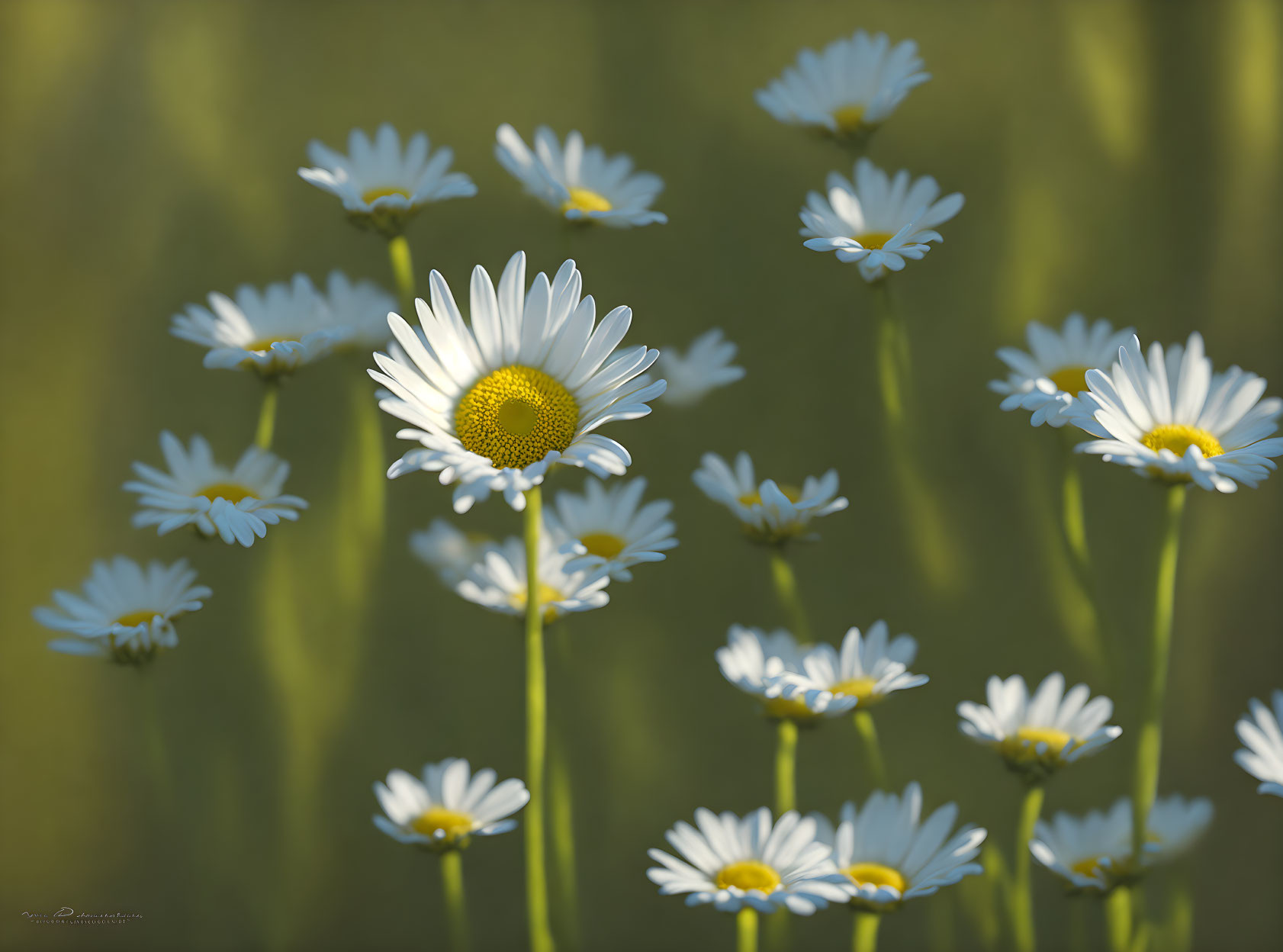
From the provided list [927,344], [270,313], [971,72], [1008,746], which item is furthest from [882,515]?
[270,313]

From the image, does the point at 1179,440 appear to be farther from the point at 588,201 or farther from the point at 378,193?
the point at 378,193

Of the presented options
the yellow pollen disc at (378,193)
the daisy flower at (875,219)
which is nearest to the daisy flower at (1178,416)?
the daisy flower at (875,219)

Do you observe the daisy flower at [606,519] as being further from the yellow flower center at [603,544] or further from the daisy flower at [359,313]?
the daisy flower at [359,313]

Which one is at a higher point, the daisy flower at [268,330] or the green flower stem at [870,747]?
the daisy flower at [268,330]

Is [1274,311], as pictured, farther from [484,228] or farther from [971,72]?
[484,228]

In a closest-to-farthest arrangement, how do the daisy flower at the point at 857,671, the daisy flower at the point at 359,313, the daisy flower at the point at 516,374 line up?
the daisy flower at the point at 516,374 < the daisy flower at the point at 857,671 < the daisy flower at the point at 359,313

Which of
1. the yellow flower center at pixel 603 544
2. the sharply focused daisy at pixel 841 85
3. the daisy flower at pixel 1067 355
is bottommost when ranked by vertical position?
the yellow flower center at pixel 603 544

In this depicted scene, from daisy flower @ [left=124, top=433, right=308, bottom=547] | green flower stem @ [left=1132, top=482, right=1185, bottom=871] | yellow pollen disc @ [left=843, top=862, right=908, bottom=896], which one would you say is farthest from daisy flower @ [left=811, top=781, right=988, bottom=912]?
daisy flower @ [left=124, top=433, right=308, bottom=547]
